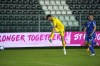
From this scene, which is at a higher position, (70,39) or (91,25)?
(91,25)

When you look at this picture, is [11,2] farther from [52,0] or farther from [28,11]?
[52,0]

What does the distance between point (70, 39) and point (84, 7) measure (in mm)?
5717

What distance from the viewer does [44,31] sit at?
24.5 meters

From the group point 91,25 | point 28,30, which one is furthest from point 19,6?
point 91,25

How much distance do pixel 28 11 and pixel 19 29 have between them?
277 centimetres

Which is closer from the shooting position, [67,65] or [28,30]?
[67,65]

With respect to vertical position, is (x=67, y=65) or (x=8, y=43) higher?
(x=67, y=65)

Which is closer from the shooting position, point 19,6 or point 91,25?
point 91,25

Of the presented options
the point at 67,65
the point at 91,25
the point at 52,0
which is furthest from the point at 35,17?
the point at 67,65

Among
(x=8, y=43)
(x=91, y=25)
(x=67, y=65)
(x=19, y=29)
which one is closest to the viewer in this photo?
(x=67, y=65)

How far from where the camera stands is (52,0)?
29078 millimetres

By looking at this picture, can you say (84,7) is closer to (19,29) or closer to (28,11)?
(28,11)

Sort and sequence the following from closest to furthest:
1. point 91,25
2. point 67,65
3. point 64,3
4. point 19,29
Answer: point 67,65 → point 91,25 → point 19,29 → point 64,3

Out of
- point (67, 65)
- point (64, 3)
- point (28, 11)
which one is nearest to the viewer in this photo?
point (67, 65)
